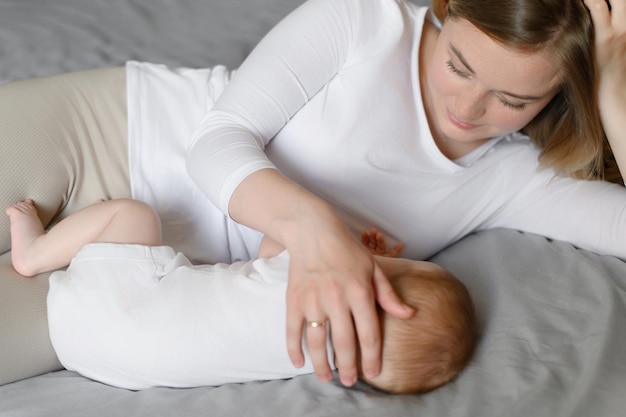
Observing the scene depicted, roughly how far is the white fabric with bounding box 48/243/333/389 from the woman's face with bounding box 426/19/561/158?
1.52 ft

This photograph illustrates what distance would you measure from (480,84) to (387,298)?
478 millimetres

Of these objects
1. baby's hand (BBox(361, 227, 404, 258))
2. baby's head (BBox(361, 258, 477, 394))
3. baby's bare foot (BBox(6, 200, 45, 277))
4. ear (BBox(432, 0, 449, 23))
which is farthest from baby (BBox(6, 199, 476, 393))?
ear (BBox(432, 0, 449, 23))

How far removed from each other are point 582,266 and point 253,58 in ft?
2.54

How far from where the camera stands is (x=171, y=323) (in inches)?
50.8

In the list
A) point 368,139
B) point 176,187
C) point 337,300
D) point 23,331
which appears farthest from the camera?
point 176,187

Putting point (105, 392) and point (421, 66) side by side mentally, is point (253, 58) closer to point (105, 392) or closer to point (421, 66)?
point (421, 66)

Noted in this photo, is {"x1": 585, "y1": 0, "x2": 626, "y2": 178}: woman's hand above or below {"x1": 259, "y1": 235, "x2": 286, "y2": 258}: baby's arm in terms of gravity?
above

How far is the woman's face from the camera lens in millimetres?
1382

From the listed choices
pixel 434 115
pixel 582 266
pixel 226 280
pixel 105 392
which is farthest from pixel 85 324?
pixel 582 266

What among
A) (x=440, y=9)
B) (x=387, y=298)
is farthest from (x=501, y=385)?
(x=440, y=9)

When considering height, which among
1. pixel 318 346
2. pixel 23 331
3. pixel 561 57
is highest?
pixel 561 57

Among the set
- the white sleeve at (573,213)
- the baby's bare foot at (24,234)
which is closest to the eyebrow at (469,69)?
the white sleeve at (573,213)

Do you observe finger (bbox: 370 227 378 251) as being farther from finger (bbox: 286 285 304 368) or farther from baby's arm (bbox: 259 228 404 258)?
finger (bbox: 286 285 304 368)

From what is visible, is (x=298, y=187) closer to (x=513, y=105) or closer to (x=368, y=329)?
(x=368, y=329)
